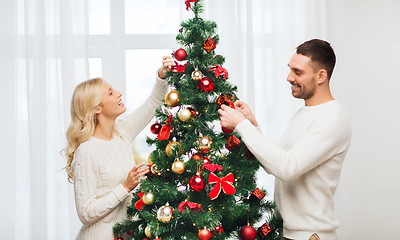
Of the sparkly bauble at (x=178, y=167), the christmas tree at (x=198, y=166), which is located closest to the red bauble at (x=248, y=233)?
the christmas tree at (x=198, y=166)

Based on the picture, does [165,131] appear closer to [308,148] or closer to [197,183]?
[197,183]

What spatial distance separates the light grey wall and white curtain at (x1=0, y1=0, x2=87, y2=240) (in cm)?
215

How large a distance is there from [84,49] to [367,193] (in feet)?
8.49

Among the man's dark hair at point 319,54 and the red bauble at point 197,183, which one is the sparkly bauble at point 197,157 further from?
the man's dark hair at point 319,54

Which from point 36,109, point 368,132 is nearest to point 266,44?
point 368,132

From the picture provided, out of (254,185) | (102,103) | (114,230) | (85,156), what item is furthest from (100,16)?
(254,185)

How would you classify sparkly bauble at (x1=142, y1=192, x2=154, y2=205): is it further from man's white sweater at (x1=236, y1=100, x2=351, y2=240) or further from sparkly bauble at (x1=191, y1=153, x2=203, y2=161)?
man's white sweater at (x1=236, y1=100, x2=351, y2=240)

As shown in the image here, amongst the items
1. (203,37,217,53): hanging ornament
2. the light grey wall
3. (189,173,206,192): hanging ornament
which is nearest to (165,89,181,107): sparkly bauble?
(203,37,217,53): hanging ornament

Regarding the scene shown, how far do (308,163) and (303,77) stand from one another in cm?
38

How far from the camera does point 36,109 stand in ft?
10.8

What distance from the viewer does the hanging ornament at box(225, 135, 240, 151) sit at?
5.93ft

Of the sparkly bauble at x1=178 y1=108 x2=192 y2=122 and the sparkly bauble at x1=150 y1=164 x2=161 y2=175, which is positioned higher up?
the sparkly bauble at x1=178 y1=108 x2=192 y2=122

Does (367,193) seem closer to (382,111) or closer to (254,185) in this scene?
(382,111)

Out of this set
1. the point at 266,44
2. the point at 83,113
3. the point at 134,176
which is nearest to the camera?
the point at 134,176
